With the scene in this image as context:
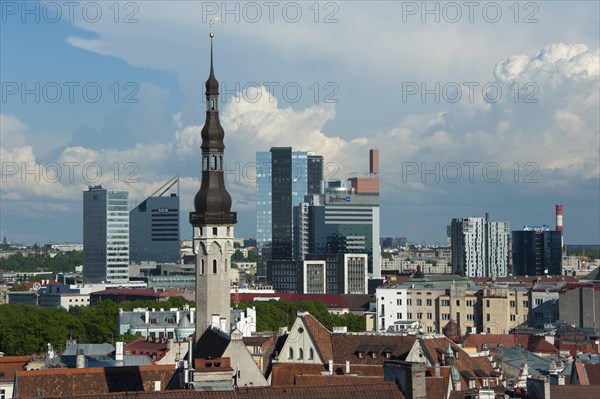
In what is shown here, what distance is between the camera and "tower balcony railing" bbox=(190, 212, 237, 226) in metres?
113

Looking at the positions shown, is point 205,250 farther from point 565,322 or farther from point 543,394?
point 565,322

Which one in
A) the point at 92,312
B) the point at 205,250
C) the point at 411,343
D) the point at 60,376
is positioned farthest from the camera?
the point at 92,312

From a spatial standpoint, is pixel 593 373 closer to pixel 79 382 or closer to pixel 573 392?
pixel 573 392

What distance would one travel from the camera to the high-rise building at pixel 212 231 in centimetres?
11081

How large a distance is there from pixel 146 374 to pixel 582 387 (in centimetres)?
2847

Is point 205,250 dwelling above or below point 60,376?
above

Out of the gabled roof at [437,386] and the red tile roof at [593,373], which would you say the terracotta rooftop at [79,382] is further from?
the red tile roof at [593,373]

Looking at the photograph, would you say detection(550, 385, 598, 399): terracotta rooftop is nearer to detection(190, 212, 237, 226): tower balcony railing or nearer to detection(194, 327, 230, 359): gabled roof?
detection(194, 327, 230, 359): gabled roof

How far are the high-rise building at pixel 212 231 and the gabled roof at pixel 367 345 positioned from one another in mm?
8994

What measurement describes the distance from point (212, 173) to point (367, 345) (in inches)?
805

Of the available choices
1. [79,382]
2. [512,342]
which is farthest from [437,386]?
[512,342]

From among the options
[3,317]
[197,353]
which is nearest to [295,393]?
[197,353]

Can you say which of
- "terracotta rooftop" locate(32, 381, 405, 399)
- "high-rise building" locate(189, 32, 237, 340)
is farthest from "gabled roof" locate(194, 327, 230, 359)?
"high-rise building" locate(189, 32, 237, 340)

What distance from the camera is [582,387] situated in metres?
65.1
